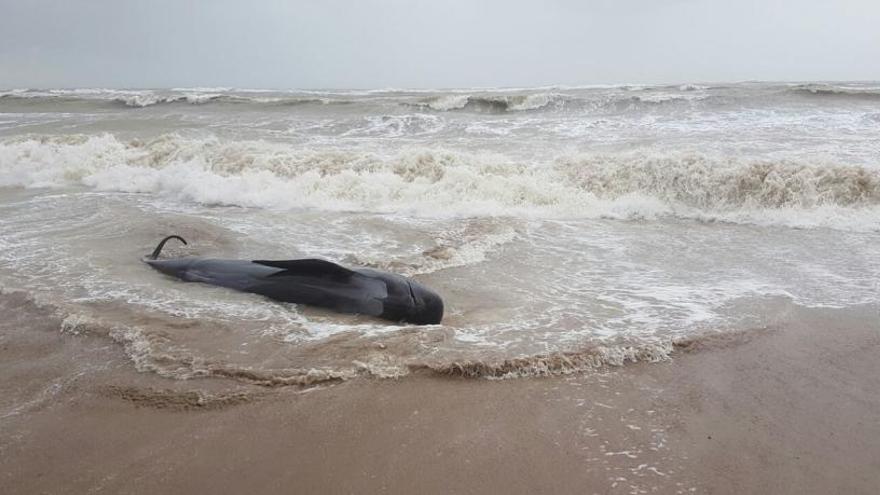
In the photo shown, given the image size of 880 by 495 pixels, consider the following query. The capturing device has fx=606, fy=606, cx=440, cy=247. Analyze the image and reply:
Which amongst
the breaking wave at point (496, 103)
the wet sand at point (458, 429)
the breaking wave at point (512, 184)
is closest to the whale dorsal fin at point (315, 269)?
the wet sand at point (458, 429)

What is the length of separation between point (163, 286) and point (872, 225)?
28.6 ft

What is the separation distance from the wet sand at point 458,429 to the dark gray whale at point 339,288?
0.94m

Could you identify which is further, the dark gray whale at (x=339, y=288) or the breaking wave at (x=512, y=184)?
the breaking wave at (x=512, y=184)

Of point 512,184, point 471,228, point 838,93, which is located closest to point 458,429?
point 471,228

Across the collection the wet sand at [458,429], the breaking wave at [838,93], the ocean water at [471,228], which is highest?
the breaking wave at [838,93]

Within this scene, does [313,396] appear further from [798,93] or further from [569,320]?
[798,93]

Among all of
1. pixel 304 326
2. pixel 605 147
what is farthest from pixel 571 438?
pixel 605 147

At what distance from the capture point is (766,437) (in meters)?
3.10

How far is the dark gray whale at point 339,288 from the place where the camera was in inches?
181

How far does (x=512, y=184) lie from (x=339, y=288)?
5966 mm

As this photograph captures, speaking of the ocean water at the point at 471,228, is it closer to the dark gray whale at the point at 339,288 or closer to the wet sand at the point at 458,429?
the dark gray whale at the point at 339,288

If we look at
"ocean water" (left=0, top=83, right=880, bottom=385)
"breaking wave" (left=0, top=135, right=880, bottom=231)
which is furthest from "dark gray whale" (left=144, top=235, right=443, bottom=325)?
"breaking wave" (left=0, top=135, right=880, bottom=231)

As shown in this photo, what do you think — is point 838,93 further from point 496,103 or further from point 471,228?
point 471,228

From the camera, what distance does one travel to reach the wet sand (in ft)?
9.03
